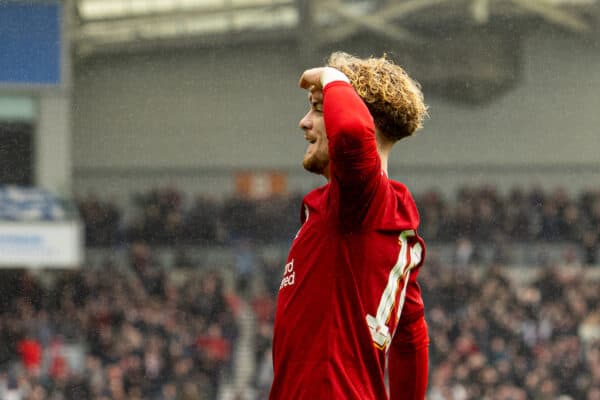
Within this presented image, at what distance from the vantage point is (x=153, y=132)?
997 inches

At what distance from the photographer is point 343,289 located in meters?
2.32

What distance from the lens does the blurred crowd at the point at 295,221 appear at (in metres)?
22.2

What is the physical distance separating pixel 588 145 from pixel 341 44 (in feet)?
19.0

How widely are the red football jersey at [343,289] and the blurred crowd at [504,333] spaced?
40.1 feet

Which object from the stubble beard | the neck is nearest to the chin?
the stubble beard

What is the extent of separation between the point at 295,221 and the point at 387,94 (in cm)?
1965

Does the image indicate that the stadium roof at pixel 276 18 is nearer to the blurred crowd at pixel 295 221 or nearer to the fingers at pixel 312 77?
the blurred crowd at pixel 295 221

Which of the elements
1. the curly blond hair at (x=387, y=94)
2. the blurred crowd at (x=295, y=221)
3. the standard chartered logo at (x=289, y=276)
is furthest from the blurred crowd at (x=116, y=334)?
the curly blond hair at (x=387, y=94)

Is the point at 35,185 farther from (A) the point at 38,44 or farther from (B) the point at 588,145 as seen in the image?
(B) the point at 588,145

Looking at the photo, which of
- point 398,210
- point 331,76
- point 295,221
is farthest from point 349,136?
point 295,221

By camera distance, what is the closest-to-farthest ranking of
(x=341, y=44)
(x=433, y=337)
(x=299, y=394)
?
(x=299, y=394), (x=433, y=337), (x=341, y=44)

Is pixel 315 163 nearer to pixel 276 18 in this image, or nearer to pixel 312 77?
pixel 312 77

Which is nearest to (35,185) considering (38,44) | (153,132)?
(38,44)

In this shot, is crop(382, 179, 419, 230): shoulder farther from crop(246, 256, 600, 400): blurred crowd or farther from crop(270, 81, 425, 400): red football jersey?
crop(246, 256, 600, 400): blurred crowd
